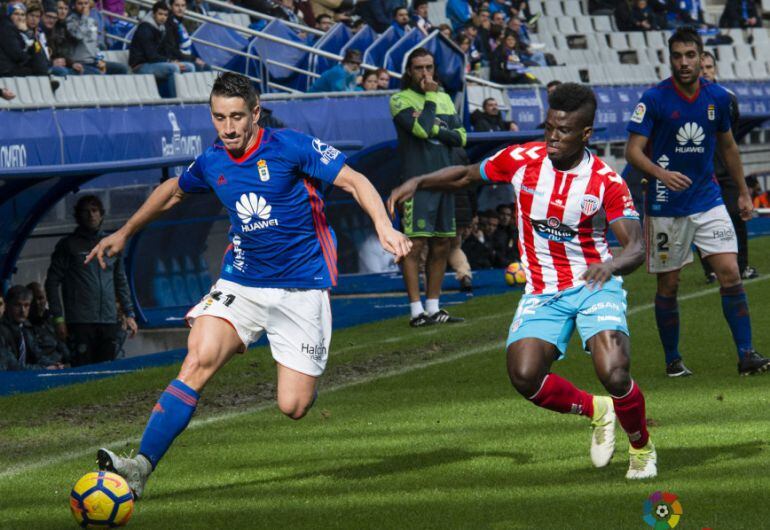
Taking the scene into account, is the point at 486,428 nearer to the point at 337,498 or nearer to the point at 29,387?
the point at 337,498

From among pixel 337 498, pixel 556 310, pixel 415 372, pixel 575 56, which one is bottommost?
A: pixel 575 56

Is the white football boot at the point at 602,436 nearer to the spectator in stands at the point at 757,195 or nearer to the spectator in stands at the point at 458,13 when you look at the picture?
the spectator in stands at the point at 757,195

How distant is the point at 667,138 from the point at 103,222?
6551 millimetres

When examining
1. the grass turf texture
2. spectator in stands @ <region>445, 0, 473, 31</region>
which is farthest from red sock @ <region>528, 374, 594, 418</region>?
spectator in stands @ <region>445, 0, 473, 31</region>

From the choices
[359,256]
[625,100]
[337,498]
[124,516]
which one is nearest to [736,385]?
[337,498]

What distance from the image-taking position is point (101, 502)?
590 cm

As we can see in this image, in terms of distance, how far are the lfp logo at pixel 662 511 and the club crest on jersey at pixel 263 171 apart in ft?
7.37

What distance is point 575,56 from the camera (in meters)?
32.5

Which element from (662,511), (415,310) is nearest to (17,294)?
(415,310)

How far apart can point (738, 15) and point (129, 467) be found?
33926 mm

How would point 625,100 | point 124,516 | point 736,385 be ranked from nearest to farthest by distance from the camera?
point 124,516, point 736,385, point 625,100

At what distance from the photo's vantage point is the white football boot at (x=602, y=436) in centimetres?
686

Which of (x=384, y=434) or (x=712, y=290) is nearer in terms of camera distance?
(x=384, y=434)

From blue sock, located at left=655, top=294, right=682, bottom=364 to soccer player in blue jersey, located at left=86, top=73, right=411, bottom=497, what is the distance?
350cm
